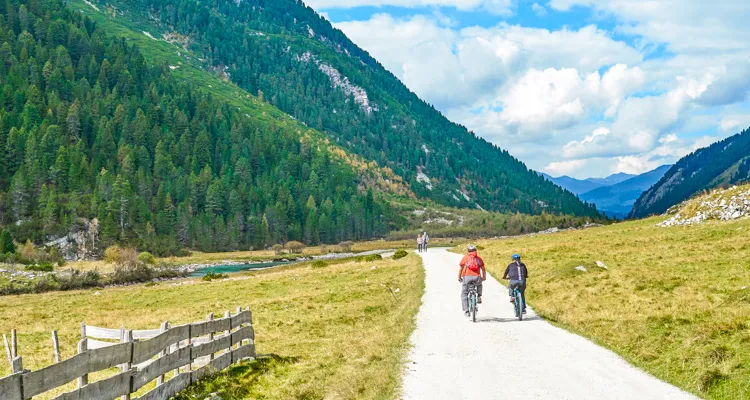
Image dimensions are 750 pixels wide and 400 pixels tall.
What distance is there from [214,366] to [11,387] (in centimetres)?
758

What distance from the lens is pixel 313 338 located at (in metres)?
25.2

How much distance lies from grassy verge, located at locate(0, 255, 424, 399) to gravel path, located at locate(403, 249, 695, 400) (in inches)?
36.1

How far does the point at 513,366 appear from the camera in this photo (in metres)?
14.8

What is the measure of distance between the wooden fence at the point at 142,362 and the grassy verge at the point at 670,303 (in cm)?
1216

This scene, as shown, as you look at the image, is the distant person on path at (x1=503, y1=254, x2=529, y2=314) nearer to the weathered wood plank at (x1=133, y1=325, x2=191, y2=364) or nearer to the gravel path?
the gravel path

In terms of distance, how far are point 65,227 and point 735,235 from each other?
470 feet

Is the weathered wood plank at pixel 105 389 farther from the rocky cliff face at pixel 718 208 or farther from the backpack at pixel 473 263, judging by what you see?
the rocky cliff face at pixel 718 208

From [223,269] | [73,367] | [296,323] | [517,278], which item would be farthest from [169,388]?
[223,269]

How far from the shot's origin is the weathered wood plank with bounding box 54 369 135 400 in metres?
10.1

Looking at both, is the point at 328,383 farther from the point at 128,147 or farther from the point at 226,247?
the point at 128,147

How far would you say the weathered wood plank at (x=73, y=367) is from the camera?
927 cm

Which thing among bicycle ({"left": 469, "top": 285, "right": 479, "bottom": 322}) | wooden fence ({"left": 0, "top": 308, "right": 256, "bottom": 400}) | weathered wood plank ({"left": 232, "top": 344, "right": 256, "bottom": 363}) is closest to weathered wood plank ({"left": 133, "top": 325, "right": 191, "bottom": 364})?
wooden fence ({"left": 0, "top": 308, "right": 256, "bottom": 400})

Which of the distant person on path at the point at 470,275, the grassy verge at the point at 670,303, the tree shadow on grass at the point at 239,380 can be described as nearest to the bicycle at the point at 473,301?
the distant person on path at the point at 470,275

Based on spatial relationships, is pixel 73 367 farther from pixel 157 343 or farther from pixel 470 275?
pixel 470 275
